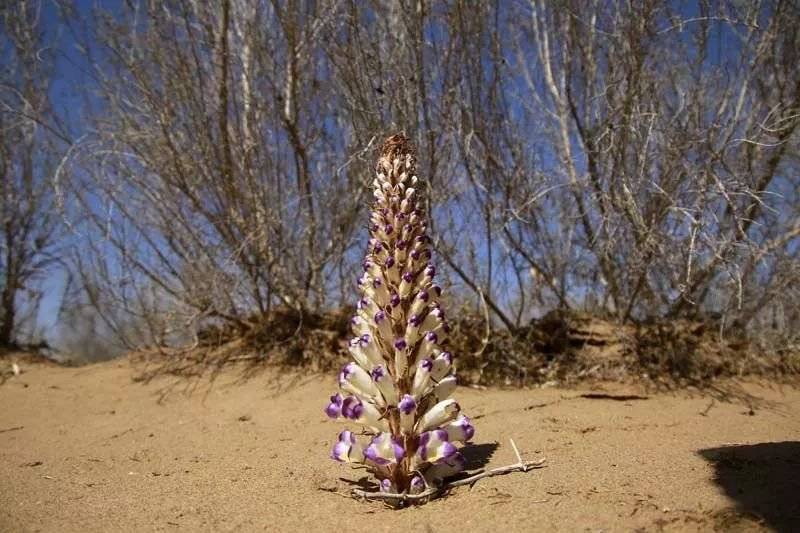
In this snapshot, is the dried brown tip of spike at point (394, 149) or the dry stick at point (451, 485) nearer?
the dry stick at point (451, 485)

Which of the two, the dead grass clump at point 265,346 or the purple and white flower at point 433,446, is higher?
the purple and white flower at point 433,446

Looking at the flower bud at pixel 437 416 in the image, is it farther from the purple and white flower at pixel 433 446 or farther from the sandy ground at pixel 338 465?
the sandy ground at pixel 338 465

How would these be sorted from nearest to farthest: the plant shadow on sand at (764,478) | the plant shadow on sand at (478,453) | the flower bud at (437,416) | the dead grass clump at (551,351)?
1. the plant shadow on sand at (764,478)
2. the flower bud at (437,416)
3. the plant shadow on sand at (478,453)
4. the dead grass clump at (551,351)

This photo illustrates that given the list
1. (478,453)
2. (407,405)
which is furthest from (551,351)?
(407,405)

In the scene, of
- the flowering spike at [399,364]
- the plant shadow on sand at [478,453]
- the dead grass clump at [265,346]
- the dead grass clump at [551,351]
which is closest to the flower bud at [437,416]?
the flowering spike at [399,364]

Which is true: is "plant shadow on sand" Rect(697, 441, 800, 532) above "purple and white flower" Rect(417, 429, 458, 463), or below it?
below

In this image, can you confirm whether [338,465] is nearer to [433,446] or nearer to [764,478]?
[433,446]

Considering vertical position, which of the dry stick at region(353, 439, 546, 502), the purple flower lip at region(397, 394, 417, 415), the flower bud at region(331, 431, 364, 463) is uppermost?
the purple flower lip at region(397, 394, 417, 415)

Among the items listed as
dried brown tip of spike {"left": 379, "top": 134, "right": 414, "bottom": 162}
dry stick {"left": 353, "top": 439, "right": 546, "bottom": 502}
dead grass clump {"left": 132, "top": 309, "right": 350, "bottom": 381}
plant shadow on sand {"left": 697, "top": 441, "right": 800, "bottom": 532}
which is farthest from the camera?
dead grass clump {"left": 132, "top": 309, "right": 350, "bottom": 381}

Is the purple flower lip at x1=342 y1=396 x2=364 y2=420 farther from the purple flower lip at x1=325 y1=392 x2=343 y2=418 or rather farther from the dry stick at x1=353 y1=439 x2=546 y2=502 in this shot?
the dry stick at x1=353 y1=439 x2=546 y2=502

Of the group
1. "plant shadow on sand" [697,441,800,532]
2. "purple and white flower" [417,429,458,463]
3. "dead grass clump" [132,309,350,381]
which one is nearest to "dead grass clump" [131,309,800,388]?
"dead grass clump" [132,309,350,381]
